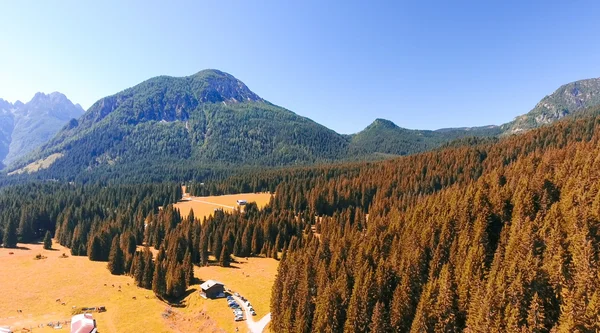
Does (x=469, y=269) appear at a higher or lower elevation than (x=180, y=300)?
higher

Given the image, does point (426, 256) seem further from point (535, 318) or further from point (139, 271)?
point (139, 271)

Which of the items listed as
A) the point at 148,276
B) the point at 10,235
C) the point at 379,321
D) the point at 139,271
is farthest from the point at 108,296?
the point at 10,235

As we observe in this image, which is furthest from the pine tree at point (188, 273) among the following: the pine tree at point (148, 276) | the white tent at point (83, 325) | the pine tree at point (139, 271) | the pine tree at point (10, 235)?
the pine tree at point (10, 235)

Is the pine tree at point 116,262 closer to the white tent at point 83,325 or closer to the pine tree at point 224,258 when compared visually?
the pine tree at point 224,258

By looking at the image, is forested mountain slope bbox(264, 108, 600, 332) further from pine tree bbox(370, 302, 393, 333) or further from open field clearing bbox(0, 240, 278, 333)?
open field clearing bbox(0, 240, 278, 333)

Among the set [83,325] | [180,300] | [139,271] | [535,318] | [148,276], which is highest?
[535,318]

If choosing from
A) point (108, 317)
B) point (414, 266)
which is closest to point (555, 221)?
point (414, 266)

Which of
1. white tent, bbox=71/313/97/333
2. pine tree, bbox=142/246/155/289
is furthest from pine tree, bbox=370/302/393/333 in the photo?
pine tree, bbox=142/246/155/289
